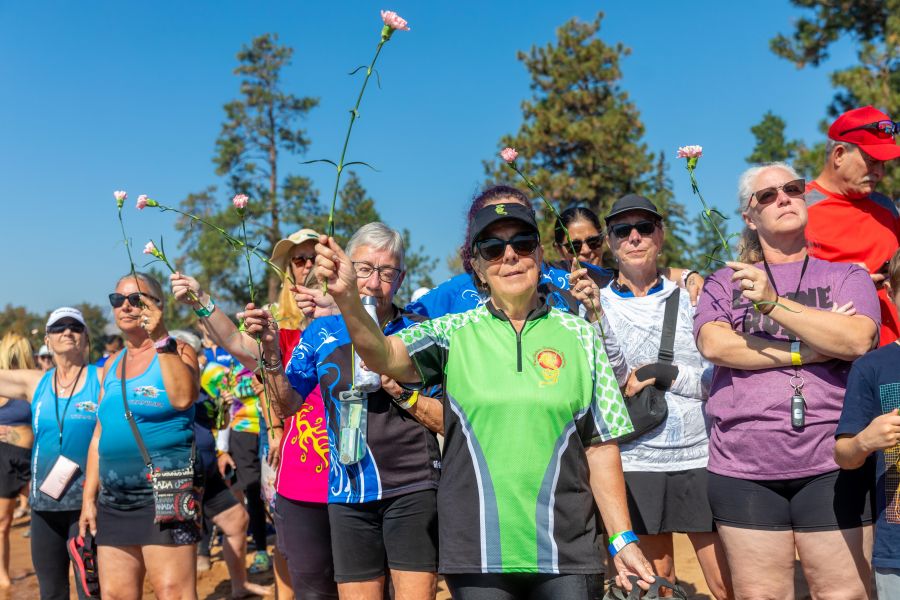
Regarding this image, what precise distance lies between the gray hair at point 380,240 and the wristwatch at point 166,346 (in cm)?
141

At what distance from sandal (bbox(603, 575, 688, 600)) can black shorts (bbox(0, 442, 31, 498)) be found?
6.39 meters

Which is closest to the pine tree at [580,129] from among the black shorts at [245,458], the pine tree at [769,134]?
the black shorts at [245,458]

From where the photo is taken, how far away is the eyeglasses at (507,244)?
8.62 feet

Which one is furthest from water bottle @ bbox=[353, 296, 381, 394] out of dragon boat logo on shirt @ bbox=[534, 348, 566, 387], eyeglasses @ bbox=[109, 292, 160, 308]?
eyeglasses @ bbox=[109, 292, 160, 308]

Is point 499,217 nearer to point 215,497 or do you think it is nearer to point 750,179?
point 750,179

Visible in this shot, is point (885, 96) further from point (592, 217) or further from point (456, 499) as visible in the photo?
point (456, 499)

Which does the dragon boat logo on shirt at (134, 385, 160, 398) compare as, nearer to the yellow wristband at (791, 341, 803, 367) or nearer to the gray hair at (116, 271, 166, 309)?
the gray hair at (116, 271, 166, 309)

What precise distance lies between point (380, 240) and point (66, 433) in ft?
9.61

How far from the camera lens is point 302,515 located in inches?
146

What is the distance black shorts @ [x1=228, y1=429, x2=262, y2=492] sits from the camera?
7512mm

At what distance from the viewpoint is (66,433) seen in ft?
16.7

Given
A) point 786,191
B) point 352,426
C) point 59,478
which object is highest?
point 786,191

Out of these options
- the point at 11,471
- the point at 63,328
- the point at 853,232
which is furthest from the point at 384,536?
the point at 11,471

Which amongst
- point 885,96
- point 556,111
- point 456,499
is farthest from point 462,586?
point 556,111
